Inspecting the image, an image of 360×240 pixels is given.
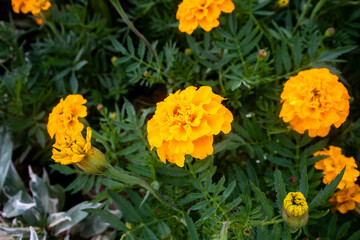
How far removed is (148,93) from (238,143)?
522 mm

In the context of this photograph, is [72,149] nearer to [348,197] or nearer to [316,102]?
[316,102]

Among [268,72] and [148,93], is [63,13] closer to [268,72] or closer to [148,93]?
[148,93]

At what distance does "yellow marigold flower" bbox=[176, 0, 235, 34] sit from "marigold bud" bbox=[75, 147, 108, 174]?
0.37 meters

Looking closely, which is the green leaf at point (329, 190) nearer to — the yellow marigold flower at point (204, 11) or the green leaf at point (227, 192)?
the green leaf at point (227, 192)

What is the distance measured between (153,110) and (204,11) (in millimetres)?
256

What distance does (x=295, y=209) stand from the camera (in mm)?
541

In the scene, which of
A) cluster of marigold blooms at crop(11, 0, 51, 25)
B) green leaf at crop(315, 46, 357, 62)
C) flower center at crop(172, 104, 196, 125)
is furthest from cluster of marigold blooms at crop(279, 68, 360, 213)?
cluster of marigold blooms at crop(11, 0, 51, 25)

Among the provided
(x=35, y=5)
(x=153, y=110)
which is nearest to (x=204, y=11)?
(x=153, y=110)

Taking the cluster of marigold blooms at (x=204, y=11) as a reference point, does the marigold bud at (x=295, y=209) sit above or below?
below

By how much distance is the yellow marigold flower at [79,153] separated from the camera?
1.91ft

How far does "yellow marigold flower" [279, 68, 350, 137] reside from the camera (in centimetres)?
67

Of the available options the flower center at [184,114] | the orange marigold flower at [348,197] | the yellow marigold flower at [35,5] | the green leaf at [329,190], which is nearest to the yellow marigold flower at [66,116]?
the flower center at [184,114]

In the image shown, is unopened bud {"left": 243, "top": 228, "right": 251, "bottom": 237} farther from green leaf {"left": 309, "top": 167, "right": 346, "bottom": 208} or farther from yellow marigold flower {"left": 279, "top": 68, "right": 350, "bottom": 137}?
yellow marigold flower {"left": 279, "top": 68, "right": 350, "bottom": 137}

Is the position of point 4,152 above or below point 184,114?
below
